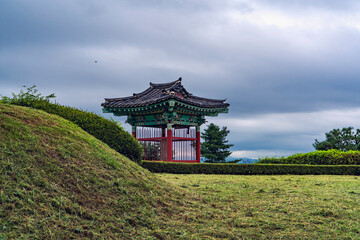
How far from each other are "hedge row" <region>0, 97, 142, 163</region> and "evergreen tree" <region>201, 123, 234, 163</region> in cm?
1636

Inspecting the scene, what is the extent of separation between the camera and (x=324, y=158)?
17.1 metres

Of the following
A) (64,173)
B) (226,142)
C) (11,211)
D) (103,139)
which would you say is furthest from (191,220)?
(226,142)

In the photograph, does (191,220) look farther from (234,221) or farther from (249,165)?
(249,165)

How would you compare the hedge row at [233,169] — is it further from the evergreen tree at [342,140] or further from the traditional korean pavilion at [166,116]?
the evergreen tree at [342,140]

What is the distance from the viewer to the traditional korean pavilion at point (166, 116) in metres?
16.7

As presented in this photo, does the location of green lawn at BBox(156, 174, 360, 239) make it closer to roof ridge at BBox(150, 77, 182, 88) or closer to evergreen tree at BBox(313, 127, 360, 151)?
roof ridge at BBox(150, 77, 182, 88)

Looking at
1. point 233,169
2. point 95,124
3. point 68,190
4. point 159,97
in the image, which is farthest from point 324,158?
point 68,190

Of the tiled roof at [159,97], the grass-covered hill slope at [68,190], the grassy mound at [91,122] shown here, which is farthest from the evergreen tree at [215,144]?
the grass-covered hill slope at [68,190]

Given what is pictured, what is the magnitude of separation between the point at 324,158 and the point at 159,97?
10055 mm

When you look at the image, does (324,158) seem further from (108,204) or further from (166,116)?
(108,204)

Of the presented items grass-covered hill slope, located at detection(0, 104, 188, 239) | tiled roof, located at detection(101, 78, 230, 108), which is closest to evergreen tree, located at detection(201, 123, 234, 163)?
tiled roof, located at detection(101, 78, 230, 108)

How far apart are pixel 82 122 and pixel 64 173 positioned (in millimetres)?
4309

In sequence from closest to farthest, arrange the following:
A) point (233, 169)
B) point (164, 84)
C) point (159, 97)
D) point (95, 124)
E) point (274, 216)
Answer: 1. point (274, 216)
2. point (95, 124)
3. point (233, 169)
4. point (159, 97)
5. point (164, 84)

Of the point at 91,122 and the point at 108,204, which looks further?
the point at 91,122
